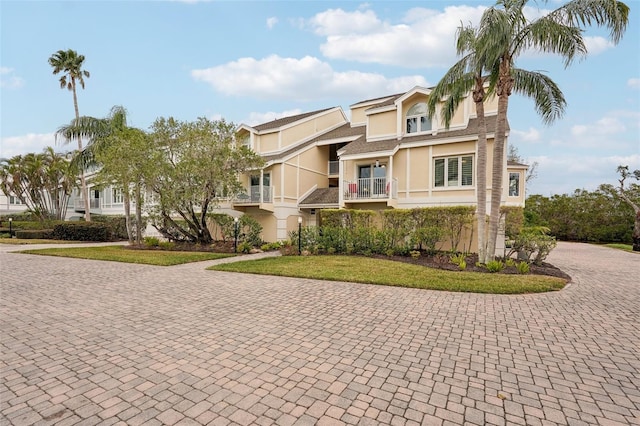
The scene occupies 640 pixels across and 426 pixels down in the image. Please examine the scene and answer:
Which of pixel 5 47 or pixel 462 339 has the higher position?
pixel 5 47

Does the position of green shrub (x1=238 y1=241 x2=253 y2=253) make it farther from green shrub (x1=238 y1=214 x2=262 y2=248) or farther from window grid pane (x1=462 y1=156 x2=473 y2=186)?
window grid pane (x1=462 y1=156 x2=473 y2=186)

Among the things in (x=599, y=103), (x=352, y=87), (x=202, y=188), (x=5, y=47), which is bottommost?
(x=202, y=188)

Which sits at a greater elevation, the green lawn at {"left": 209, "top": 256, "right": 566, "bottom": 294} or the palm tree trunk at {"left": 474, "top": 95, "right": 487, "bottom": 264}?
the palm tree trunk at {"left": 474, "top": 95, "right": 487, "bottom": 264}

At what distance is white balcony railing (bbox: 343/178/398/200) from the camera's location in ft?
53.0

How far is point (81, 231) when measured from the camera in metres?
21.2

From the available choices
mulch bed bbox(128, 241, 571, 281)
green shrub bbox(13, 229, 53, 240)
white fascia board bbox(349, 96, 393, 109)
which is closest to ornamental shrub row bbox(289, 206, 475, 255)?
mulch bed bbox(128, 241, 571, 281)

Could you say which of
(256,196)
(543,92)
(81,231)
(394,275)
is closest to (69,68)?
(81,231)

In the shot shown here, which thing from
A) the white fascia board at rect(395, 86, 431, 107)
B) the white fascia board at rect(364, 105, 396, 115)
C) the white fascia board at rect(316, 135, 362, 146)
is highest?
the white fascia board at rect(395, 86, 431, 107)

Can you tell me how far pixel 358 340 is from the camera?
4.51m

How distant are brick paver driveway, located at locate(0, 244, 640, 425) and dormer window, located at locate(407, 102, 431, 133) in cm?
1161

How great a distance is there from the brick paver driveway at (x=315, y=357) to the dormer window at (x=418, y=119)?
11.6 metres

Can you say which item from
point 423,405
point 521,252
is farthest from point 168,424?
point 521,252

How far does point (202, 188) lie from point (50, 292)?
8.54m

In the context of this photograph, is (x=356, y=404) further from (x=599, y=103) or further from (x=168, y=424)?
(x=599, y=103)
